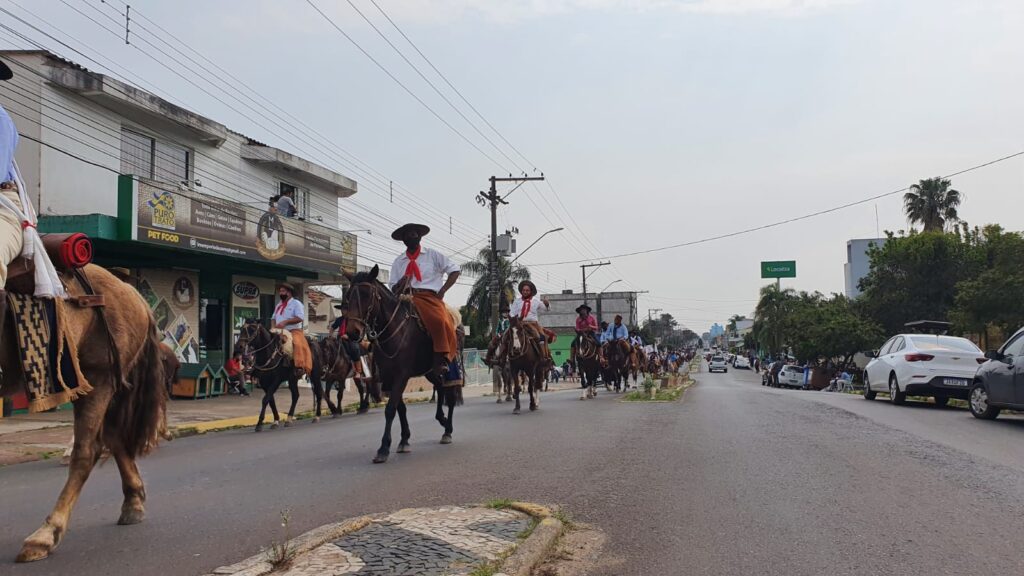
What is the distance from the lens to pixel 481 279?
5469 cm

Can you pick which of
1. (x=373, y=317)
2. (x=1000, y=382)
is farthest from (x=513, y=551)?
(x=1000, y=382)

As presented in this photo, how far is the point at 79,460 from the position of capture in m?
4.88

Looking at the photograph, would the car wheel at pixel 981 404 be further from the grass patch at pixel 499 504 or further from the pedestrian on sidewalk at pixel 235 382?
the pedestrian on sidewalk at pixel 235 382

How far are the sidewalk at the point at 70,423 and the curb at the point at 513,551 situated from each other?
6.56 metres

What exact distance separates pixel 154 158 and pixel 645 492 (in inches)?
751

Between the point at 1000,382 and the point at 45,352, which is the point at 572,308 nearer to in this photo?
the point at 1000,382

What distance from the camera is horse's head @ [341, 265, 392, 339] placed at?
26.7ft

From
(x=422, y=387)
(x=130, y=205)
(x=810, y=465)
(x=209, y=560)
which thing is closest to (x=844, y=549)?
(x=810, y=465)

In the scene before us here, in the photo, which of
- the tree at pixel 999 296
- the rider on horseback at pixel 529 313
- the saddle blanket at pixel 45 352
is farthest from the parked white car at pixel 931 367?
the tree at pixel 999 296

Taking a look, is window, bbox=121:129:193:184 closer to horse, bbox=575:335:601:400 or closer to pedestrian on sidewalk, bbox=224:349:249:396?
pedestrian on sidewalk, bbox=224:349:249:396

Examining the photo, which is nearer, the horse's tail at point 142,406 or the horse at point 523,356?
the horse's tail at point 142,406

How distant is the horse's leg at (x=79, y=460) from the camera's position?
4.66 meters

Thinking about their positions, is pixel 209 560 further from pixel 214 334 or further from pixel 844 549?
pixel 214 334

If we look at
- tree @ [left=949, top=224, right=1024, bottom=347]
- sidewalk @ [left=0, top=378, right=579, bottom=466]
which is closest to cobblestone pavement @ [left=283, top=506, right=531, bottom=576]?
sidewalk @ [left=0, top=378, right=579, bottom=466]
